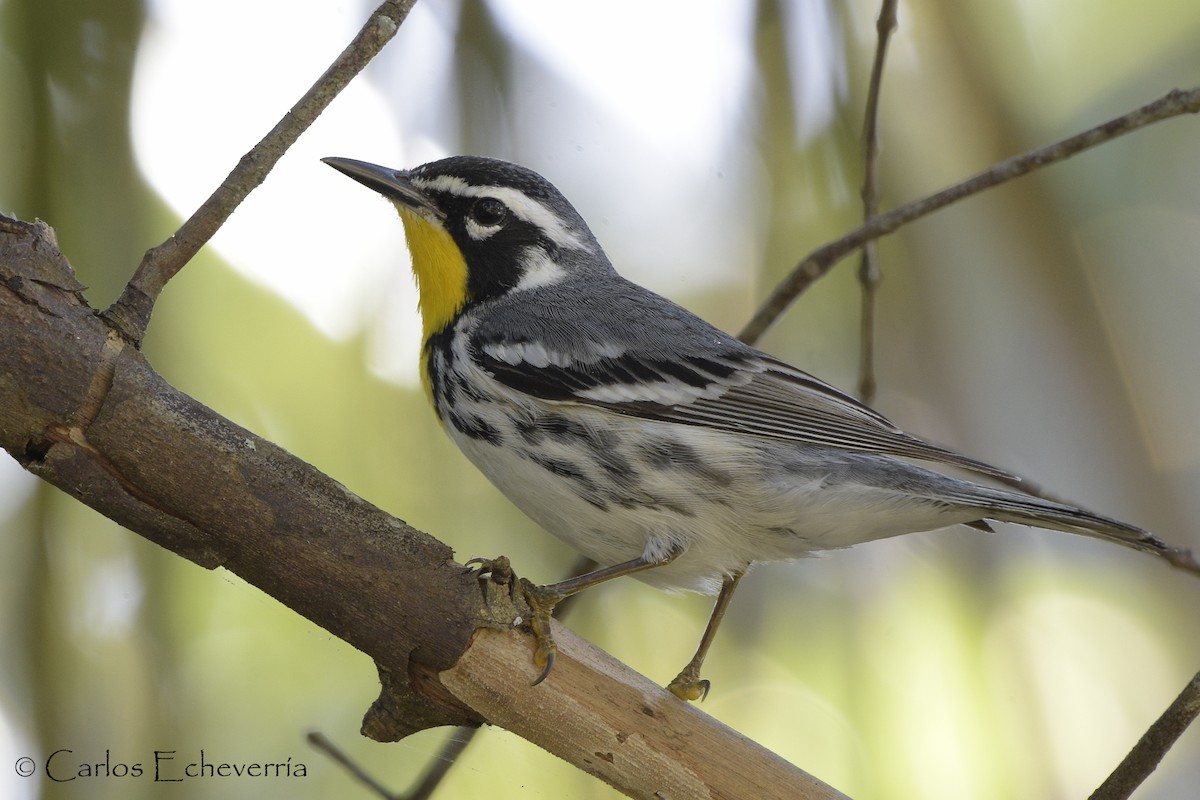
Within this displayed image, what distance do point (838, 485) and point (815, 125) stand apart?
283 cm

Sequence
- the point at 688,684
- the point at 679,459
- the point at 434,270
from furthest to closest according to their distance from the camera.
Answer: the point at 434,270 < the point at 688,684 < the point at 679,459

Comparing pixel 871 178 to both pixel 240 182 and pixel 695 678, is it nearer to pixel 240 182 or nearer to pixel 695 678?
pixel 695 678

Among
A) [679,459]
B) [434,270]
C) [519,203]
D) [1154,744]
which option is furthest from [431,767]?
[1154,744]

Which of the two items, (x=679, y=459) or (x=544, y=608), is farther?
(x=679, y=459)

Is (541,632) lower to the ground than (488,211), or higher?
lower

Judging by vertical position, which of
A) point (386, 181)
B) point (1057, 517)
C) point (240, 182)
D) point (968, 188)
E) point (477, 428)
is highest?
point (968, 188)

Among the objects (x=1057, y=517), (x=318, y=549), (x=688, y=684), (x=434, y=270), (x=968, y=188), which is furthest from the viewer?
(x=434, y=270)

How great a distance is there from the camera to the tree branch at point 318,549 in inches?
85.3

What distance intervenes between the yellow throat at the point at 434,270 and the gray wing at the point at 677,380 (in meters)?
0.30

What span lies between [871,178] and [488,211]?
1.36 metres

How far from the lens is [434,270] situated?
3.74 m

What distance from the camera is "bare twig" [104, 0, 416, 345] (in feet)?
7.41

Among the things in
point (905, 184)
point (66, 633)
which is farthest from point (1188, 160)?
point (66, 633)

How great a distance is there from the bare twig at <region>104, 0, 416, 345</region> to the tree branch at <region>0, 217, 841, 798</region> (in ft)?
0.23
